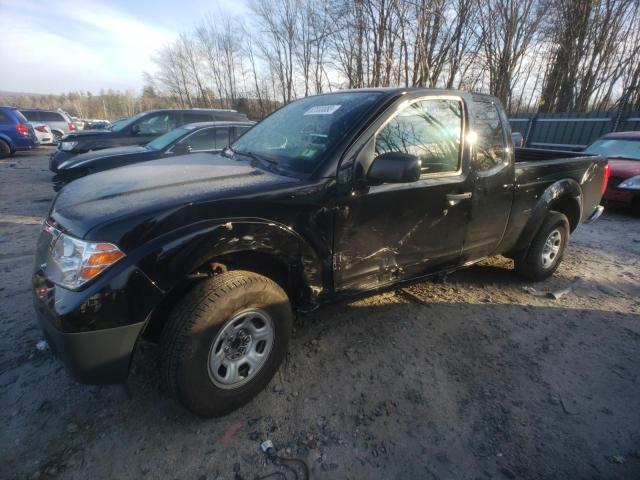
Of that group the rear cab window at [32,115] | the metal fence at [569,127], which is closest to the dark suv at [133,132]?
the rear cab window at [32,115]

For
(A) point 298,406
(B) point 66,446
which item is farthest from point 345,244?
(B) point 66,446

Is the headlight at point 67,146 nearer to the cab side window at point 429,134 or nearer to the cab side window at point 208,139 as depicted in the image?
the cab side window at point 208,139

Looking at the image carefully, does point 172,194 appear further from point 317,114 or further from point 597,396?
point 597,396

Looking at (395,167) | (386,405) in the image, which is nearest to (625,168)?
(395,167)

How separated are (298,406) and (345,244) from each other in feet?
3.54

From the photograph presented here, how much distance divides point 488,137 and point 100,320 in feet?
10.3

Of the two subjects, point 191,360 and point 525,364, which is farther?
point 525,364

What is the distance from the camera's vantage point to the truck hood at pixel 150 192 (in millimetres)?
1666

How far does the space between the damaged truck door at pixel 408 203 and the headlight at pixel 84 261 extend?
49.9 inches

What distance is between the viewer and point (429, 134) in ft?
8.59

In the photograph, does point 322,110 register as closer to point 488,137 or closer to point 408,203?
point 408,203

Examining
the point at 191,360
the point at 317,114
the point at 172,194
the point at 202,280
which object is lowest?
the point at 191,360

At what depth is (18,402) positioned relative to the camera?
6.82ft

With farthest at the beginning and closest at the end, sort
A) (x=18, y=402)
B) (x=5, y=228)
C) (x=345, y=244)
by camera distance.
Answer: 1. (x=5, y=228)
2. (x=345, y=244)
3. (x=18, y=402)
